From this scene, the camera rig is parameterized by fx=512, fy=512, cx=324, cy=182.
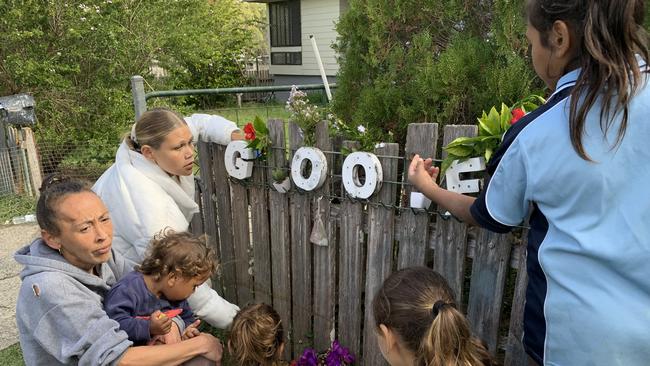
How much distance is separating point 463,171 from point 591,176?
0.83 m

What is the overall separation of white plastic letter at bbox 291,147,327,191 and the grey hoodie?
1197mm

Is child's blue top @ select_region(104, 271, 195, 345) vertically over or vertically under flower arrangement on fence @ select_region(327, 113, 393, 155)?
under

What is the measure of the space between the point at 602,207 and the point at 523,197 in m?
0.25

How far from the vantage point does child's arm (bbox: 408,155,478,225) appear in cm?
190

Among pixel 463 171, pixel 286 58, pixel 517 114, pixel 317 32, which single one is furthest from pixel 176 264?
pixel 286 58

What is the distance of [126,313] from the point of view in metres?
2.16

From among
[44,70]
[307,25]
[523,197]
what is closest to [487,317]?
[523,197]

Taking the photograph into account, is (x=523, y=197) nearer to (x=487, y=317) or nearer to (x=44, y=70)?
(x=487, y=317)

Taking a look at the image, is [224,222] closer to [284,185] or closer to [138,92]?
[284,185]

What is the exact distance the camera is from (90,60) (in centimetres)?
851

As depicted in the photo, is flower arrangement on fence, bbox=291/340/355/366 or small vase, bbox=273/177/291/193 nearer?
flower arrangement on fence, bbox=291/340/355/366

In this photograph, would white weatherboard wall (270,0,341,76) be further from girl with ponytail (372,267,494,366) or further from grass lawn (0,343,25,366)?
girl with ponytail (372,267,494,366)

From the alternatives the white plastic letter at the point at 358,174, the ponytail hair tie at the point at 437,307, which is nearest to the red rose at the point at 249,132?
the white plastic letter at the point at 358,174

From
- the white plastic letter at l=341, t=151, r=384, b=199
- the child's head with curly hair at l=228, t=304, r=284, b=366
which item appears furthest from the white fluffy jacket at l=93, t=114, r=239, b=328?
the white plastic letter at l=341, t=151, r=384, b=199
